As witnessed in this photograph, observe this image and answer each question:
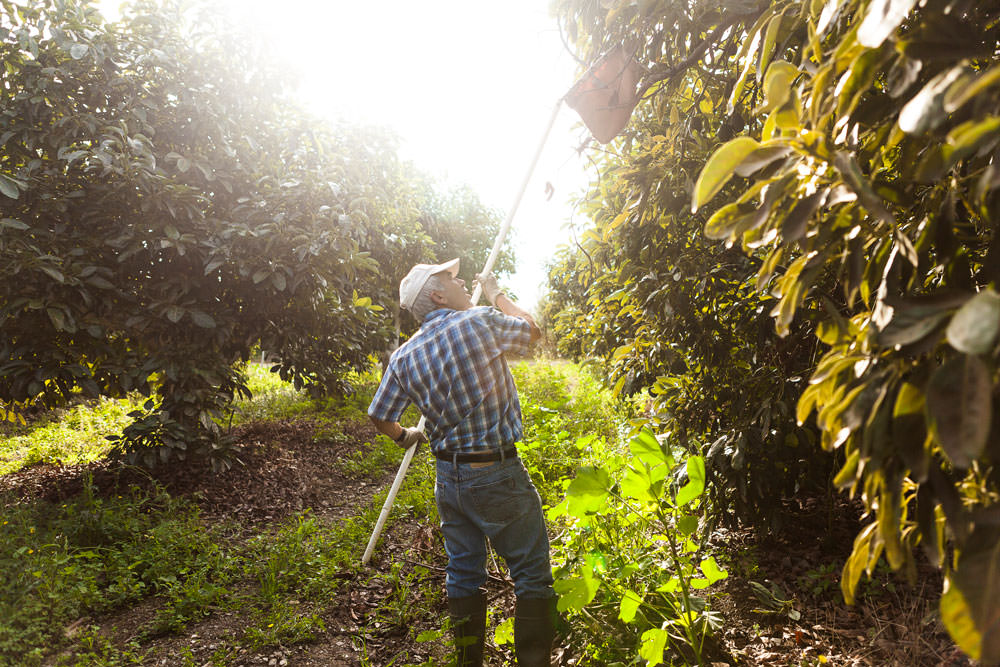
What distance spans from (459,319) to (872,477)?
5.74 feet

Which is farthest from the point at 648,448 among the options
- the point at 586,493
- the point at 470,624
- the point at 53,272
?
the point at 53,272

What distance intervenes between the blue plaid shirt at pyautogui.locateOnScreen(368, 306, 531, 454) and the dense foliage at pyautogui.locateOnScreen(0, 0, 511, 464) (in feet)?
8.17

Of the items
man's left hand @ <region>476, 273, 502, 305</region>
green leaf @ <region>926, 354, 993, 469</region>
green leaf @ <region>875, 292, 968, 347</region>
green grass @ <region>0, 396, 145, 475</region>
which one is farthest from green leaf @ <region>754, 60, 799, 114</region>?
green grass @ <region>0, 396, 145, 475</region>

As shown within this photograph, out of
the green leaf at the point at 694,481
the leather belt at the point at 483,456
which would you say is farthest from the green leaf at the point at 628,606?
the leather belt at the point at 483,456

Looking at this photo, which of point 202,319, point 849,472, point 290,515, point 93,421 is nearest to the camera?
point 849,472

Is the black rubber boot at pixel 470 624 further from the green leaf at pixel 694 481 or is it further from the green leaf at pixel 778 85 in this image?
the green leaf at pixel 778 85

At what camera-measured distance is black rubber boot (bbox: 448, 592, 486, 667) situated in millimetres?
2379

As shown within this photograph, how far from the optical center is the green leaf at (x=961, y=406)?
60cm

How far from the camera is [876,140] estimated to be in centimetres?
101

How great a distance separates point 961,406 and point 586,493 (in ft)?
4.55

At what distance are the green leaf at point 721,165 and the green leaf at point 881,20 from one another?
19 centimetres

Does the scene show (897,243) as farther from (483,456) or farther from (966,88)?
(483,456)

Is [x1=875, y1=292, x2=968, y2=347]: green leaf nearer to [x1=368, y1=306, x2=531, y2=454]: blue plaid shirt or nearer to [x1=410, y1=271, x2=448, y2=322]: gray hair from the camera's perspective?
[x1=368, y1=306, x2=531, y2=454]: blue plaid shirt

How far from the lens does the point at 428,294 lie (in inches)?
101
